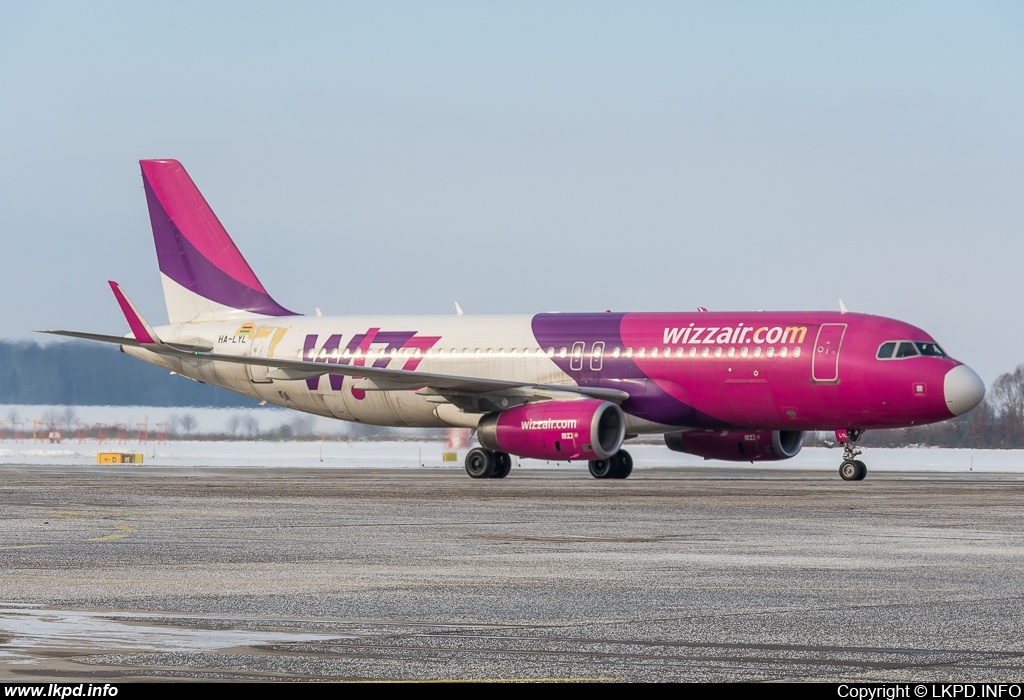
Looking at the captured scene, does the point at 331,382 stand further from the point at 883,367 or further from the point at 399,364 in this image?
the point at 883,367

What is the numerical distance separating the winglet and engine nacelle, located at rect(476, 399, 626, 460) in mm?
9861

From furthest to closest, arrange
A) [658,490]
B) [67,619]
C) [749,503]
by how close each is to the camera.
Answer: [658,490] < [749,503] < [67,619]

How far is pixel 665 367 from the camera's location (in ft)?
Answer: 103

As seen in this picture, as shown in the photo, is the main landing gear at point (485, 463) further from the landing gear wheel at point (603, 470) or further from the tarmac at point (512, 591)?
the tarmac at point (512, 591)

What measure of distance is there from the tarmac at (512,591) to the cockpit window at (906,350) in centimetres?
808

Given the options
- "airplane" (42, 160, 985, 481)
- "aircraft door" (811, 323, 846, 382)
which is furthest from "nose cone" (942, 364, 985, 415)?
"aircraft door" (811, 323, 846, 382)

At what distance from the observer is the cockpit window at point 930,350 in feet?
97.1

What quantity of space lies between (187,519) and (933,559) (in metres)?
9.23

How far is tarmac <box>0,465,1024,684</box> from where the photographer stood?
7.16 metres

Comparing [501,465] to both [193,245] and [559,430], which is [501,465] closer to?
[559,430]

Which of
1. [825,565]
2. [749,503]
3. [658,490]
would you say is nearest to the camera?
[825,565]

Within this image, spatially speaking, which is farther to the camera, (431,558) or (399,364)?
(399,364)

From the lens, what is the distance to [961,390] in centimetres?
2906
